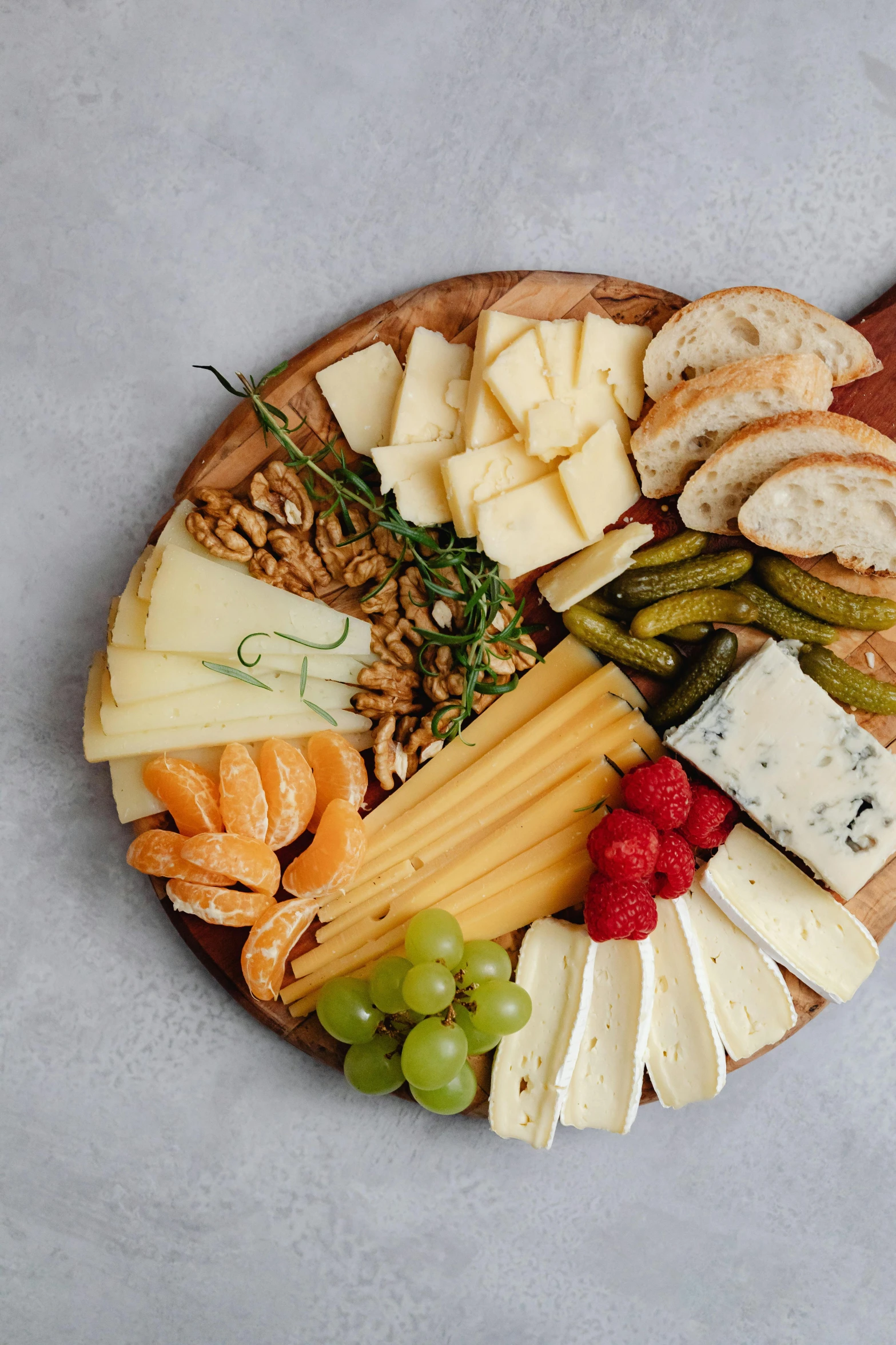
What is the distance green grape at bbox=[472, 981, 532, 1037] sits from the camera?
1430 mm

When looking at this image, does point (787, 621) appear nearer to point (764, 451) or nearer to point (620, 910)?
point (764, 451)

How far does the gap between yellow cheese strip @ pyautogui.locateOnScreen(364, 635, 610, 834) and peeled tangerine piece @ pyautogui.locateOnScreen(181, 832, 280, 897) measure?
0.27 m

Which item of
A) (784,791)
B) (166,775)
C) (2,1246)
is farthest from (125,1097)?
(784,791)

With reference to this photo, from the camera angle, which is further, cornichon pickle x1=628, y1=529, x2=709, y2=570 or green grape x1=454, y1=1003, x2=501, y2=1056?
cornichon pickle x1=628, y1=529, x2=709, y2=570

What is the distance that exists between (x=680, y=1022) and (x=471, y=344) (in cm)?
137

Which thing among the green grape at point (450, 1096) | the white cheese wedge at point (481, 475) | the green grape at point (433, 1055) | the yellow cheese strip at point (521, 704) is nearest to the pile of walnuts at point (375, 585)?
the yellow cheese strip at point (521, 704)

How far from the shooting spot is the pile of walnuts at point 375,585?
1.56 meters

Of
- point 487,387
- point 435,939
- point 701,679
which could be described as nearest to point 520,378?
point 487,387

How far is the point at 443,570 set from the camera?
5.27ft

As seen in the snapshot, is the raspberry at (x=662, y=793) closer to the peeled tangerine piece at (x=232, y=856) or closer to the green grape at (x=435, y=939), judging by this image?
the green grape at (x=435, y=939)

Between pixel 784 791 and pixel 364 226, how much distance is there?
1384 mm

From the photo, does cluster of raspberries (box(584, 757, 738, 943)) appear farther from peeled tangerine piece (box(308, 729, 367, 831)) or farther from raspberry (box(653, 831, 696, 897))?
peeled tangerine piece (box(308, 729, 367, 831))

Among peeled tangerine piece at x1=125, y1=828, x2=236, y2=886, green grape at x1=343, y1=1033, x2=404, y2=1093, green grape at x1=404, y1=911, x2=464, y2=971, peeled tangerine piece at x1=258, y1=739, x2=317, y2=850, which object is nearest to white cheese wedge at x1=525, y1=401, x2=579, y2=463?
peeled tangerine piece at x1=258, y1=739, x2=317, y2=850

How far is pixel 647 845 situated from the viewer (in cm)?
145
